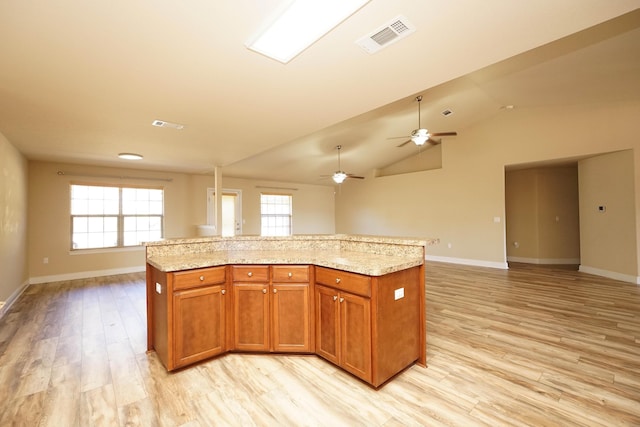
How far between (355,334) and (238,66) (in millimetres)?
2242

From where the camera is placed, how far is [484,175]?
668 cm

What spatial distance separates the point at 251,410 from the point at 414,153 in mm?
8149

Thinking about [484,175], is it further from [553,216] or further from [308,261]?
[308,261]

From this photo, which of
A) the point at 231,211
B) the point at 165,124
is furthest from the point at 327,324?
the point at 231,211

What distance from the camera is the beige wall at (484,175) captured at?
5.21 metres

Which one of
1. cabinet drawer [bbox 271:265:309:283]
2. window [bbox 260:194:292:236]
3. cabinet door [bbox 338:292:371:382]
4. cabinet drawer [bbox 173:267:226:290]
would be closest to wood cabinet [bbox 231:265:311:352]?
cabinet drawer [bbox 271:265:309:283]

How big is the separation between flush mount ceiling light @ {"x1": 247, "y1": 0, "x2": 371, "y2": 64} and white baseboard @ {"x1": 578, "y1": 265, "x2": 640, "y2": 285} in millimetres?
6649

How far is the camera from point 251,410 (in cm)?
183

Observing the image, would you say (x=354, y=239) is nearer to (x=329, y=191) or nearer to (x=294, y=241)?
(x=294, y=241)

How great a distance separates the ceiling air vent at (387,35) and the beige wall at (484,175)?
18.9 ft

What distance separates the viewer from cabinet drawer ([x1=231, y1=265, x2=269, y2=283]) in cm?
250

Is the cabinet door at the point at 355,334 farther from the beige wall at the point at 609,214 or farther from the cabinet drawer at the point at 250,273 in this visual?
the beige wall at the point at 609,214

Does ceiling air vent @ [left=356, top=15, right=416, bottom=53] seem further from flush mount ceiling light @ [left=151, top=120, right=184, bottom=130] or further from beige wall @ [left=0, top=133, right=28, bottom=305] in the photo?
beige wall @ [left=0, top=133, right=28, bottom=305]

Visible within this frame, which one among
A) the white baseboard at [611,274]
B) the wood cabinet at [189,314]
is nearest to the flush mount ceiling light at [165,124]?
the wood cabinet at [189,314]
